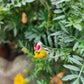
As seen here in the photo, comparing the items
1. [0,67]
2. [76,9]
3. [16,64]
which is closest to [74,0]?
[76,9]

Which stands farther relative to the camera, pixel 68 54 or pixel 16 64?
pixel 16 64

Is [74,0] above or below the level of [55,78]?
above

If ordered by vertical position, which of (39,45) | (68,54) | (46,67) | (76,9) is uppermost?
(76,9)

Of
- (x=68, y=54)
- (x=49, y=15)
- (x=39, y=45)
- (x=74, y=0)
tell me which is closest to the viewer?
(x=39, y=45)

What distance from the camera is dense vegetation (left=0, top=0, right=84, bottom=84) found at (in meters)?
0.99

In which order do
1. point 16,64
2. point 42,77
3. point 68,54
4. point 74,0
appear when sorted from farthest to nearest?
1. point 16,64
2. point 42,77
3. point 74,0
4. point 68,54

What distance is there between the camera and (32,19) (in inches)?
55.2

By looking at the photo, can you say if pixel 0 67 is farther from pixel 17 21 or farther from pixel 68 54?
pixel 68 54

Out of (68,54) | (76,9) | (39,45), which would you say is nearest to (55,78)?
(68,54)

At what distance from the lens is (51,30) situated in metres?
1.24

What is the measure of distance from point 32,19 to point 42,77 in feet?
1.68

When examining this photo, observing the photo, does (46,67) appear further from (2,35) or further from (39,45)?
(2,35)

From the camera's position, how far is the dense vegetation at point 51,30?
987mm

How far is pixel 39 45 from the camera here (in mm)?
880
